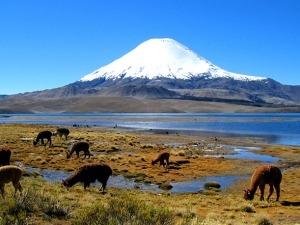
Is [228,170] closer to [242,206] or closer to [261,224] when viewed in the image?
[242,206]

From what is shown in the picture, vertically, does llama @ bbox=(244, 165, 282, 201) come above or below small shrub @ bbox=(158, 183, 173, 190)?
above

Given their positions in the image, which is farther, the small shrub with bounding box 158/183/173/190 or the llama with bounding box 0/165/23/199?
the small shrub with bounding box 158/183/173/190

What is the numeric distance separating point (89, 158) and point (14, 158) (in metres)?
5.17

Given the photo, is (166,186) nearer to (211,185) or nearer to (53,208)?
(211,185)

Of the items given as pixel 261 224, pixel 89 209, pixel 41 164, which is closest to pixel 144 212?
pixel 89 209

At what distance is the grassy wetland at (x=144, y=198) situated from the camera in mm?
9391

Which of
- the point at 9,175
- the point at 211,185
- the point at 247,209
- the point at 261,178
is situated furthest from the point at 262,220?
the point at 211,185

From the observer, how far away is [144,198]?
16047 millimetres

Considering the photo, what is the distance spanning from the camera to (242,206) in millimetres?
14805

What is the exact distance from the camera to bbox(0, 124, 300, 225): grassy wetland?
9391 millimetres

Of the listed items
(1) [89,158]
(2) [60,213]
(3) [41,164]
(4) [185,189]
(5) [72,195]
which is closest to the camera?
(2) [60,213]

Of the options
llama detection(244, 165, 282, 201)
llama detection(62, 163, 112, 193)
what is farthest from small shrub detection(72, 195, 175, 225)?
llama detection(244, 165, 282, 201)

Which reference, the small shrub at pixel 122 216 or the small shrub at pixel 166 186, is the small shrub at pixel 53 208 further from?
the small shrub at pixel 166 186

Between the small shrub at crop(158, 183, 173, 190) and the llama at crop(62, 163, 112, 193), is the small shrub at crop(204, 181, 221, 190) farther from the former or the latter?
the llama at crop(62, 163, 112, 193)
